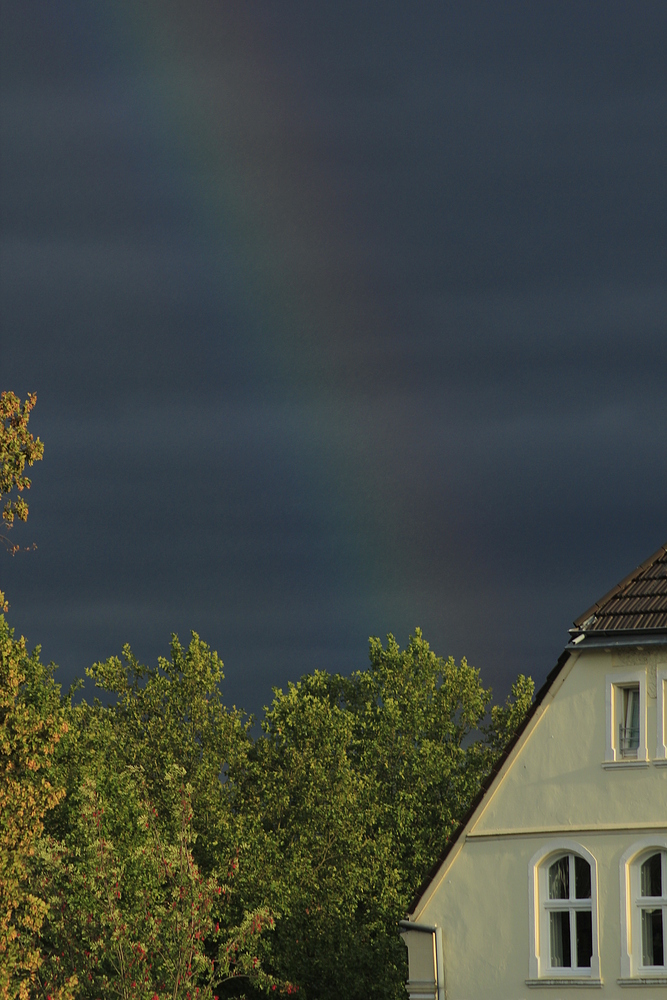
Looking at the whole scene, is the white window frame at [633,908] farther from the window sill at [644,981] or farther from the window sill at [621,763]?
the window sill at [621,763]

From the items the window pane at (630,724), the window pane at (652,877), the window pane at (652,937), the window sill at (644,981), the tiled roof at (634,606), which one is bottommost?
the window sill at (644,981)

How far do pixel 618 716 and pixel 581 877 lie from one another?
371 cm

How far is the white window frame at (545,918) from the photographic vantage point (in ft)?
107

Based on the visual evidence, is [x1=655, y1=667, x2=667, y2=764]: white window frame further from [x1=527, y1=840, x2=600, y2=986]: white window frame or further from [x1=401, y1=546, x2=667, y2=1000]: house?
[x1=527, y1=840, x2=600, y2=986]: white window frame

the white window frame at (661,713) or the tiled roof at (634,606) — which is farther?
the tiled roof at (634,606)

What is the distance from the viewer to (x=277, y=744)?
236ft

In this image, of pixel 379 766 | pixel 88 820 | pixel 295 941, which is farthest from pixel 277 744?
pixel 88 820

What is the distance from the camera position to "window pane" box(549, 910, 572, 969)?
33281 mm

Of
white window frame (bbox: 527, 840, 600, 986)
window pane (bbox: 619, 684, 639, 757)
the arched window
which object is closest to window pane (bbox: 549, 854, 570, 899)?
the arched window

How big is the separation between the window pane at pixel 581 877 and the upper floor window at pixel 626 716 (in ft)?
8.01

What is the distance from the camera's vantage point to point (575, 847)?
33188 mm

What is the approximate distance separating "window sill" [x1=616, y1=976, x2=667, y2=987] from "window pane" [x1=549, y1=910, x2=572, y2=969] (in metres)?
1.45

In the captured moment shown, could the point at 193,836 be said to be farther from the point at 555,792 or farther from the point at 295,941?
the point at 295,941

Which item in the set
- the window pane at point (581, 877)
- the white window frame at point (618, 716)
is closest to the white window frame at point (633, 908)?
the window pane at point (581, 877)
